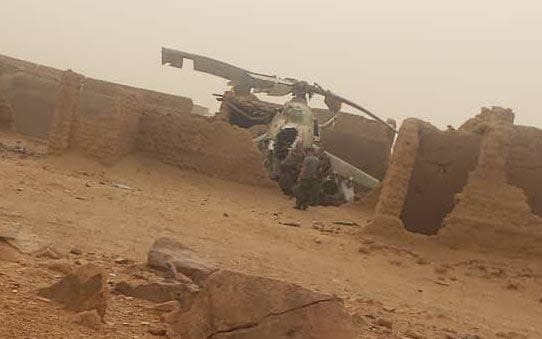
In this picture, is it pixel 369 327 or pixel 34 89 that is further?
pixel 34 89

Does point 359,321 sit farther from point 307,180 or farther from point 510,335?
point 307,180

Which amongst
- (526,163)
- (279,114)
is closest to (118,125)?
(279,114)

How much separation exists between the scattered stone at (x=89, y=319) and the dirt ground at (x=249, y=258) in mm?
53

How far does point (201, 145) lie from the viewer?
15188 mm

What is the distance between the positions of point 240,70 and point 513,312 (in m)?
11.4

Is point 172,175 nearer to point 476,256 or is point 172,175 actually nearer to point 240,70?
point 240,70

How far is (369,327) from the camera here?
5.54 metres

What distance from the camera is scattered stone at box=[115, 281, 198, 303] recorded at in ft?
16.0

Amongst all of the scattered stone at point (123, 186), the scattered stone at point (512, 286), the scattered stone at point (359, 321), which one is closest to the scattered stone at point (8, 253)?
the scattered stone at point (359, 321)

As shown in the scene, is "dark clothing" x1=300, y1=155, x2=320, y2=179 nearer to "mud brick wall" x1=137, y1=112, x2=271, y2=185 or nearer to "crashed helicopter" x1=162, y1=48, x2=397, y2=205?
"crashed helicopter" x1=162, y1=48, x2=397, y2=205

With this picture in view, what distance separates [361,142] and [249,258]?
11.3 m

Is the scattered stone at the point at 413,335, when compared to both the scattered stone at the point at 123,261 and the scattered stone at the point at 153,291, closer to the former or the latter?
the scattered stone at the point at 153,291

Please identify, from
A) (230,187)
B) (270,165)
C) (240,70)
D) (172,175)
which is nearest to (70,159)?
(172,175)

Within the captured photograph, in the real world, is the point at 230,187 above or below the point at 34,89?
below
